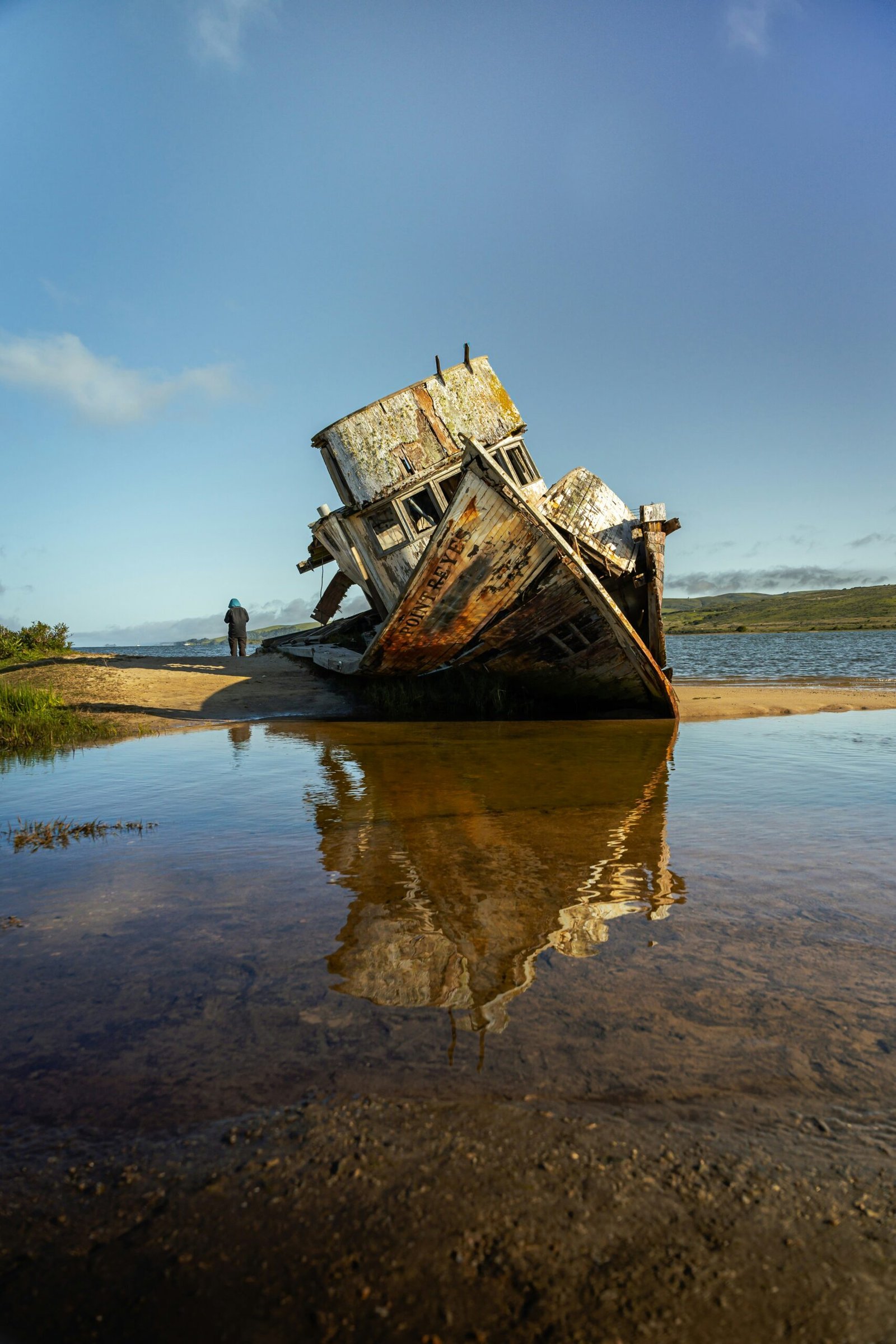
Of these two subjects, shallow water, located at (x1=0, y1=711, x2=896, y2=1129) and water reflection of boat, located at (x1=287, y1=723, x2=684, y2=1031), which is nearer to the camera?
shallow water, located at (x1=0, y1=711, x2=896, y2=1129)

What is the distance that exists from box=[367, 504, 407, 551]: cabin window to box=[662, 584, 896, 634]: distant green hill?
5970 centimetres

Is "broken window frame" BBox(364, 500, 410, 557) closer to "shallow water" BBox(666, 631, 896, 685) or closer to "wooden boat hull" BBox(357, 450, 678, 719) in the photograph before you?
"wooden boat hull" BBox(357, 450, 678, 719)

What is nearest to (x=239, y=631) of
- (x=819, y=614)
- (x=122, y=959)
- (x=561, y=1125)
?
(x=122, y=959)

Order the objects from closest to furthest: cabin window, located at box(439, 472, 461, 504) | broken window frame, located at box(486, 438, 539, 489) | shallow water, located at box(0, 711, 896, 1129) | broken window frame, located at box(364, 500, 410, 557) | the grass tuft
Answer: shallow water, located at box(0, 711, 896, 1129)
the grass tuft
broken window frame, located at box(364, 500, 410, 557)
cabin window, located at box(439, 472, 461, 504)
broken window frame, located at box(486, 438, 539, 489)

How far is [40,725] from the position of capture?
962 centimetres

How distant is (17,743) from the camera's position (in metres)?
8.98

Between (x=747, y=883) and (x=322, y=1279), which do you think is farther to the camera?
(x=747, y=883)

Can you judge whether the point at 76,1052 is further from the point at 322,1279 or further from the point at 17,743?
the point at 17,743

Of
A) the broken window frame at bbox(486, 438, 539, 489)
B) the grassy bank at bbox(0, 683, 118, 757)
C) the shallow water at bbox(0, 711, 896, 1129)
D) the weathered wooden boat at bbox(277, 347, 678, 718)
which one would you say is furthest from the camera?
the broken window frame at bbox(486, 438, 539, 489)

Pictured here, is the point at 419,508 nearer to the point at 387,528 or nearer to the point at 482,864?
the point at 387,528

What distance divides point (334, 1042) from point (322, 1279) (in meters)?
0.79

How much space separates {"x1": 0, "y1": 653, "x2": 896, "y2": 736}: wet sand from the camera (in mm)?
11750

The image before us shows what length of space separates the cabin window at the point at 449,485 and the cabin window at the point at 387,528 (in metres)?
0.87

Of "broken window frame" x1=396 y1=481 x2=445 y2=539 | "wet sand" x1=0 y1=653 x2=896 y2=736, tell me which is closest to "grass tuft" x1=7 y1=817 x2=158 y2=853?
"wet sand" x1=0 y1=653 x2=896 y2=736
